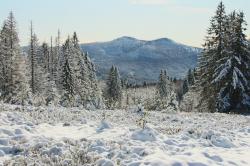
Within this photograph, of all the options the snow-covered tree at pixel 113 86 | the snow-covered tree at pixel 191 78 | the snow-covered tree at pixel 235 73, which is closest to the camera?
the snow-covered tree at pixel 235 73

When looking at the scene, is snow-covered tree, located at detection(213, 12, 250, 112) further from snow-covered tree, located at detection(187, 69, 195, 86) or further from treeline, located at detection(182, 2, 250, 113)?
snow-covered tree, located at detection(187, 69, 195, 86)

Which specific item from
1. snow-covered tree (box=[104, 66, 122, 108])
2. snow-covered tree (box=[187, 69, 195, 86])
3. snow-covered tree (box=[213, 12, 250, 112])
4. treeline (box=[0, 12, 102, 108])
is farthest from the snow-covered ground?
snow-covered tree (box=[187, 69, 195, 86])

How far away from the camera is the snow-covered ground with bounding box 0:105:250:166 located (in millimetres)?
9398

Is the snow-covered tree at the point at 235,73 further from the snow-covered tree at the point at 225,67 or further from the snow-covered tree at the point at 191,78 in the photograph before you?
the snow-covered tree at the point at 191,78

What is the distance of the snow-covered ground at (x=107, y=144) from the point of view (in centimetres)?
940

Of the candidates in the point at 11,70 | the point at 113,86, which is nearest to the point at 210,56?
the point at 11,70

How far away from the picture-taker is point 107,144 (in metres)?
10.7

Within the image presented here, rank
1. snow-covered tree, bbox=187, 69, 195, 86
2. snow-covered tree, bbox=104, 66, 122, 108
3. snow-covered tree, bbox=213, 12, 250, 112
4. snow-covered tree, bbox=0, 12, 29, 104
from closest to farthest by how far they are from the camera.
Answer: snow-covered tree, bbox=213, 12, 250, 112
snow-covered tree, bbox=0, 12, 29, 104
snow-covered tree, bbox=104, 66, 122, 108
snow-covered tree, bbox=187, 69, 195, 86

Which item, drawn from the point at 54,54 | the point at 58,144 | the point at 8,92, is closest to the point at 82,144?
the point at 58,144

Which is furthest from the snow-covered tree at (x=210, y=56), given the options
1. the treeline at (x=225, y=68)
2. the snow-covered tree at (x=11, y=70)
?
the snow-covered tree at (x=11, y=70)

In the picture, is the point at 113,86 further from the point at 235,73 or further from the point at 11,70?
the point at 235,73

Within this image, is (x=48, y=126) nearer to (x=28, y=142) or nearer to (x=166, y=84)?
(x=28, y=142)

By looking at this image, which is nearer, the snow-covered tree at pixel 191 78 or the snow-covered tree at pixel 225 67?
the snow-covered tree at pixel 225 67

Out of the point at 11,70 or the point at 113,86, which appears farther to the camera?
the point at 113,86
